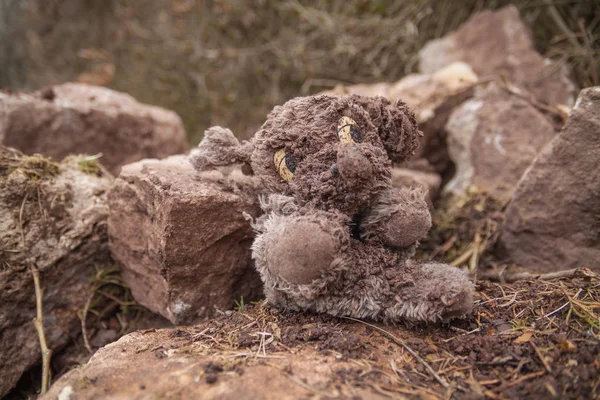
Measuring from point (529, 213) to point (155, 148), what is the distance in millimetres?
2656

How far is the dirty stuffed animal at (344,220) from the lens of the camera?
1.33 m

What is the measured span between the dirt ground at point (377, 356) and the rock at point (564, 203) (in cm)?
35

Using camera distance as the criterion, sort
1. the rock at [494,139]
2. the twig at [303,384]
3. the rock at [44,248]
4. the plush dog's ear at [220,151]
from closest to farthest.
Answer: the twig at [303,384]
the plush dog's ear at [220,151]
the rock at [44,248]
the rock at [494,139]

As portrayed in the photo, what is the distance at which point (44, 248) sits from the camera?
194 cm

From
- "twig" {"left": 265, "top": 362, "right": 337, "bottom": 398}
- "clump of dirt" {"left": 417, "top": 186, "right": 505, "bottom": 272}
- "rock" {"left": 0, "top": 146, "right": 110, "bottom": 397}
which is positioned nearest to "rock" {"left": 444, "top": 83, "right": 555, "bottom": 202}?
"clump of dirt" {"left": 417, "top": 186, "right": 505, "bottom": 272}

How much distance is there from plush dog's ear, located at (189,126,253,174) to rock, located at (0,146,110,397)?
78 centimetres

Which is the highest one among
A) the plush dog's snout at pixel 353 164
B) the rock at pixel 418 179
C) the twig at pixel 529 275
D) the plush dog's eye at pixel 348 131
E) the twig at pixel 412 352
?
the plush dog's eye at pixel 348 131

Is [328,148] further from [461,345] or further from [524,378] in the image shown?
[524,378]

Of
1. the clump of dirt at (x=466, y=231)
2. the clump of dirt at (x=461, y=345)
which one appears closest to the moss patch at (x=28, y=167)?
the clump of dirt at (x=461, y=345)

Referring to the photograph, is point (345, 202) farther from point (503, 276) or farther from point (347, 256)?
point (503, 276)

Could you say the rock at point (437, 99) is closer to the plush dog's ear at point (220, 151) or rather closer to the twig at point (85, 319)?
the plush dog's ear at point (220, 151)

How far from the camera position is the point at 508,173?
2561 mm

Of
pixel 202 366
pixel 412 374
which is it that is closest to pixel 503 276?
pixel 412 374

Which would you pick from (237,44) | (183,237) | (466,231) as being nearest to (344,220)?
Answer: (183,237)
